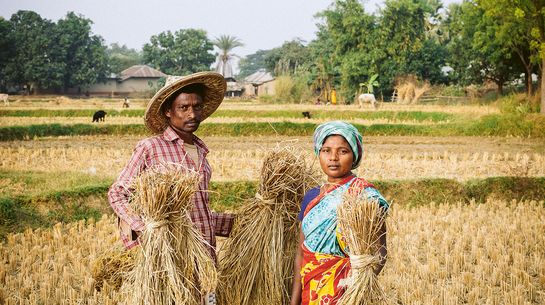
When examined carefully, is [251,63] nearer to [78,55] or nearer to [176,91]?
[78,55]

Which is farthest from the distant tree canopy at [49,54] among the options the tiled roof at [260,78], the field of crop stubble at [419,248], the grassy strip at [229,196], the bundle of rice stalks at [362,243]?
the bundle of rice stalks at [362,243]

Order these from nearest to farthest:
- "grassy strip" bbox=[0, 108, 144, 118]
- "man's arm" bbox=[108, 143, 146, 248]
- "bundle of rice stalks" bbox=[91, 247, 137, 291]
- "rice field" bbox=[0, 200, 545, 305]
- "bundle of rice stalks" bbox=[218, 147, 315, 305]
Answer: "man's arm" bbox=[108, 143, 146, 248], "bundle of rice stalks" bbox=[91, 247, 137, 291], "bundle of rice stalks" bbox=[218, 147, 315, 305], "rice field" bbox=[0, 200, 545, 305], "grassy strip" bbox=[0, 108, 144, 118]

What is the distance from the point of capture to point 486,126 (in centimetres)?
1725

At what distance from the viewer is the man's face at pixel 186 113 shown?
2758 mm

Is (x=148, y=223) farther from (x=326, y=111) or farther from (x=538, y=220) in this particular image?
(x=326, y=111)

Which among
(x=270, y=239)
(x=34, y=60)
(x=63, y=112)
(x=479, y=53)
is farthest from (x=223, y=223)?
(x=34, y=60)

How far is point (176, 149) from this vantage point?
2.75m

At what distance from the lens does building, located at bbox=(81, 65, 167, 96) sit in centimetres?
4447

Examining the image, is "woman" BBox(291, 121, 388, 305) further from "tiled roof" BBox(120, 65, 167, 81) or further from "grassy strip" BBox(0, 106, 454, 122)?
"tiled roof" BBox(120, 65, 167, 81)

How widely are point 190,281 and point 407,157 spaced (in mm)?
10149

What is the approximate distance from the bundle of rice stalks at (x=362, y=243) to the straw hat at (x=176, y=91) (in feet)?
3.50

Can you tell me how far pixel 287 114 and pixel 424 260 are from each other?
17.0m

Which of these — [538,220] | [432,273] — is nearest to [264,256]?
[432,273]

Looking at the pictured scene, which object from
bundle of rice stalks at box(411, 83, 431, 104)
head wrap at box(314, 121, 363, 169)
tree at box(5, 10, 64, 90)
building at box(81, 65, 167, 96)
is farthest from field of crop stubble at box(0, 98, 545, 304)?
building at box(81, 65, 167, 96)
